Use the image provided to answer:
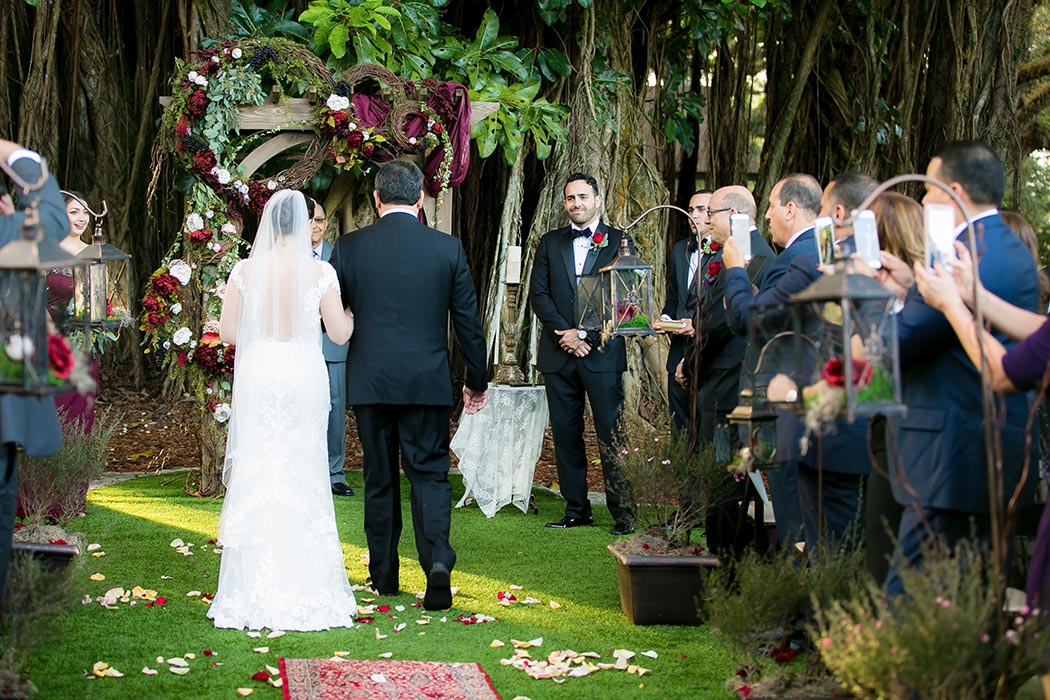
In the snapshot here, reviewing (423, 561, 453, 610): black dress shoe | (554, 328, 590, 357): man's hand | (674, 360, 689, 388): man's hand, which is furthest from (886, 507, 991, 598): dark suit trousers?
(554, 328, 590, 357): man's hand

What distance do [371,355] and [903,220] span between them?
7.80 ft

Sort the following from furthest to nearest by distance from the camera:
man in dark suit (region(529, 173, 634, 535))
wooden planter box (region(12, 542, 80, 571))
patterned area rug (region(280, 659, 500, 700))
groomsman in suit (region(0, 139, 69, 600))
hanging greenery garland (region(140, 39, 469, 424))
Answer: hanging greenery garland (region(140, 39, 469, 424)) → man in dark suit (region(529, 173, 634, 535)) → wooden planter box (region(12, 542, 80, 571)) → patterned area rug (region(280, 659, 500, 700)) → groomsman in suit (region(0, 139, 69, 600))

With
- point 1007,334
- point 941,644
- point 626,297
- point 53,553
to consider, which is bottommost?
point 53,553

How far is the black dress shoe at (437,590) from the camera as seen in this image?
16.7ft

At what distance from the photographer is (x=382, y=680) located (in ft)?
13.5

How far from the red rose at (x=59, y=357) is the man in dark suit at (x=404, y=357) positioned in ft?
7.12

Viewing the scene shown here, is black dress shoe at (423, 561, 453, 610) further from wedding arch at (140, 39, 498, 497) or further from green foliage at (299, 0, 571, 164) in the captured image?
green foliage at (299, 0, 571, 164)

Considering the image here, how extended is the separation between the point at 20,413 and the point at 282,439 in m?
1.62

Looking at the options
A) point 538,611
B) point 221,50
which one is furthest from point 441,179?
point 538,611

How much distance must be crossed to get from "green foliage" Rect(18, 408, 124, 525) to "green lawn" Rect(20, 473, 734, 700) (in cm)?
34

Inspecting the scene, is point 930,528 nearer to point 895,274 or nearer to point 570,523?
point 895,274

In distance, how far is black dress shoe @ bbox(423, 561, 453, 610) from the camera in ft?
16.7

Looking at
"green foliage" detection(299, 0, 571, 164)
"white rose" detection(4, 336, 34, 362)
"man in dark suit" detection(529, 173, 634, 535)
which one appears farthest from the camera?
"green foliage" detection(299, 0, 571, 164)

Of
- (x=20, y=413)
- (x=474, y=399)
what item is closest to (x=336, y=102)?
(x=474, y=399)
